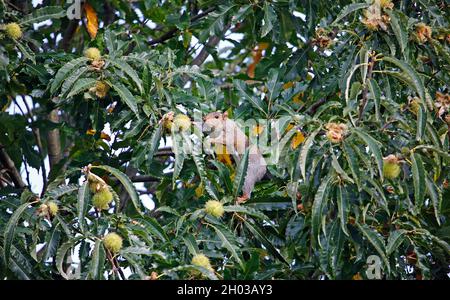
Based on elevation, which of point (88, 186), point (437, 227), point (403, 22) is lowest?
point (437, 227)

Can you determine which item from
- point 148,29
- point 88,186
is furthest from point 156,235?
point 148,29

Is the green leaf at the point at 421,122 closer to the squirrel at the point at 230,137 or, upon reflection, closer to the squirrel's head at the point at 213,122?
the squirrel at the point at 230,137

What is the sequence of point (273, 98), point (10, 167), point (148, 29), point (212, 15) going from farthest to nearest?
point (148, 29) → point (10, 167) → point (212, 15) → point (273, 98)

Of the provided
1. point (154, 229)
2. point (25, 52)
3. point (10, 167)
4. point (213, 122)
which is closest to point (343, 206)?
point (154, 229)

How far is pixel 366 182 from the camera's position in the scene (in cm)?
319

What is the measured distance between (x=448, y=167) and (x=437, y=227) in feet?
0.75

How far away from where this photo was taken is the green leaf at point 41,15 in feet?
12.3

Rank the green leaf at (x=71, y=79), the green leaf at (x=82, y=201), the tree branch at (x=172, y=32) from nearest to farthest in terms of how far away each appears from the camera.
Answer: the green leaf at (x=82, y=201) < the green leaf at (x=71, y=79) < the tree branch at (x=172, y=32)

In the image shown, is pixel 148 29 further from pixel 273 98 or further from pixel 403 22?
pixel 403 22

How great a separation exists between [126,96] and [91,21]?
4.51ft

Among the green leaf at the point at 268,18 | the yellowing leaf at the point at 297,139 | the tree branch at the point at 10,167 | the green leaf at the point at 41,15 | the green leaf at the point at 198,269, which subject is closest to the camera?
the green leaf at the point at 198,269

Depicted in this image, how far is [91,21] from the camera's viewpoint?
15.3 ft

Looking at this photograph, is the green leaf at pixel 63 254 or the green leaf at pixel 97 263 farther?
the green leaf at pixel 63 254

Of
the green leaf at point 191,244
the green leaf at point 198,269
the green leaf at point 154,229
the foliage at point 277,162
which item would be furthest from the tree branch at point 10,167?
the green leaf at point 198,269
